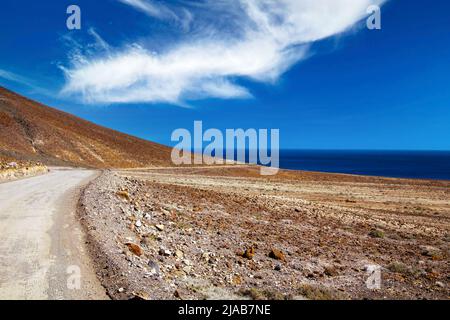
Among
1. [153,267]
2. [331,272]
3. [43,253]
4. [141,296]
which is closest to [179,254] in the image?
[153,267]

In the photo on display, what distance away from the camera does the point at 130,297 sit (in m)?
7.97

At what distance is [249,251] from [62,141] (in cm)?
8169

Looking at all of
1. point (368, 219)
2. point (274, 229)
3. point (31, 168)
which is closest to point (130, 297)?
point (274, 229)

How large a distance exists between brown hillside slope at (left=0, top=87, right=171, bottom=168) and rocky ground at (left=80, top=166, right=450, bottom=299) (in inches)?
2040

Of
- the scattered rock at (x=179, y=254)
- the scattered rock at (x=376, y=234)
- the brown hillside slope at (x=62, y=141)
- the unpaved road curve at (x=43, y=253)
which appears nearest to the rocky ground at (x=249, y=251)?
the scattered rock at (x=179, y=254)

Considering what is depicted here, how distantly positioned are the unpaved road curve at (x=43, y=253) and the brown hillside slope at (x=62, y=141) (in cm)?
5222

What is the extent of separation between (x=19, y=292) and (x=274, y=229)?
45.6 feet

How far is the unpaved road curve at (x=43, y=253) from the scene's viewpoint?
789 centimetres

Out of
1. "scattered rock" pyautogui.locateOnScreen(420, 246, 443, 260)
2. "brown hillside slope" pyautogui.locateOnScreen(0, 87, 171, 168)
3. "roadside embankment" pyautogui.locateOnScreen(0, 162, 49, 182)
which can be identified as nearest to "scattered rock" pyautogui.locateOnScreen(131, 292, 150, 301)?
"scattered rock" pyautogui.locateOnScreen(420, 246, 443, 260)

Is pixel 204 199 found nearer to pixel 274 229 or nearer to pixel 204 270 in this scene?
pixel 274 229

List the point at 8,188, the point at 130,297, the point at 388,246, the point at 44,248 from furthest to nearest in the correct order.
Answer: the point at 8,188
the point at 388,246
the point at 44,248
the point at 130,297

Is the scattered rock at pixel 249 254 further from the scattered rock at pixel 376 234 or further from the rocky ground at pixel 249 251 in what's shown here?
the scattered rock at pixel 376 234

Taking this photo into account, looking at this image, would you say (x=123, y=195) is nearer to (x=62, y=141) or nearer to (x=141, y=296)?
(x=141, y=296)
